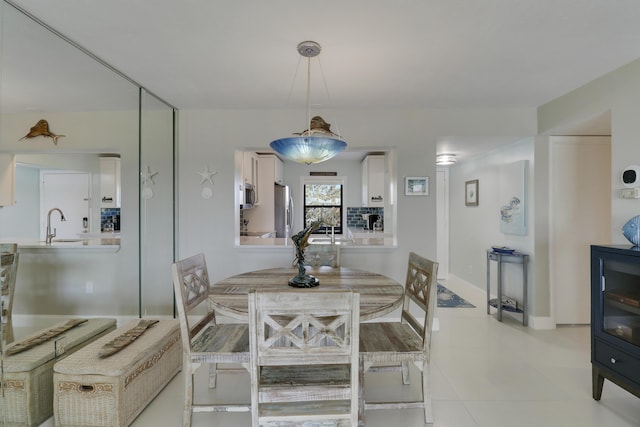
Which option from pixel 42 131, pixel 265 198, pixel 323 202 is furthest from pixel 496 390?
pixel 323 202

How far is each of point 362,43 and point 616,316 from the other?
2460 mm

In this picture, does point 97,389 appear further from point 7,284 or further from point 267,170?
point 267,170

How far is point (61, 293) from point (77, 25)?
1.79 m

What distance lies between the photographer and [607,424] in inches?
72.6

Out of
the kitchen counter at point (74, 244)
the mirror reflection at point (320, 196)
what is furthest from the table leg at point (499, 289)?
the kitchen counter at point (74, 244)

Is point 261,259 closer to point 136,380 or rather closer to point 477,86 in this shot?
point 136,380

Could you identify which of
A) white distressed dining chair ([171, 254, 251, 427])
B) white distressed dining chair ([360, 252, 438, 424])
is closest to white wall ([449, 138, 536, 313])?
white distressed dining chair ([360, 252, 438, 424])

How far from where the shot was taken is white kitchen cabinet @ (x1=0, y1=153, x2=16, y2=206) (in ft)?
5.58

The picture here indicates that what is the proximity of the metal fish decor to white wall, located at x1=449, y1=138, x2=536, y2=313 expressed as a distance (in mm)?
4338

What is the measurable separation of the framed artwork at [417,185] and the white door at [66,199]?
117 inches

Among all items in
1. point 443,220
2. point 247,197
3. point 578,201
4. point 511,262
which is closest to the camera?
point 578,201

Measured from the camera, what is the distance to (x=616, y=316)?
78.2 inches

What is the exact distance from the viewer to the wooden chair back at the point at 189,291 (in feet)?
5.68

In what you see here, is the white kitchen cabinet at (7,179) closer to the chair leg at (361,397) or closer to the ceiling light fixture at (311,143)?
the ceiling light fixture at (311,143)
